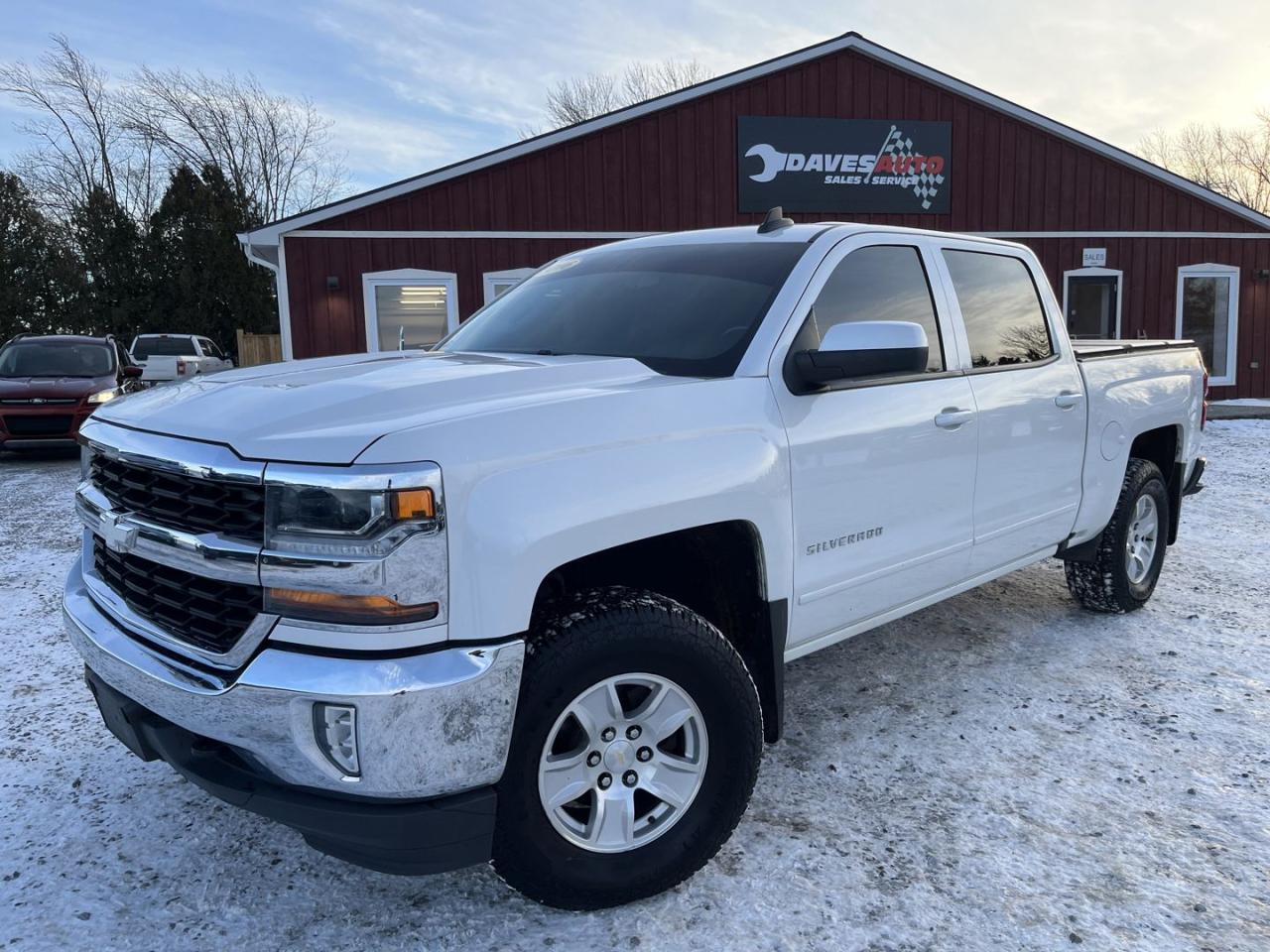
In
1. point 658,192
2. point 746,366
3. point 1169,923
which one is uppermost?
point 658,192

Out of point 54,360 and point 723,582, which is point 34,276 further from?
point 723,582

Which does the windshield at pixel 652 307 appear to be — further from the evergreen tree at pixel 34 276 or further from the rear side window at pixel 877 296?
the evergreen tree at pixel 34 276

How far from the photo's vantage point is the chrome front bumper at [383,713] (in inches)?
77.3

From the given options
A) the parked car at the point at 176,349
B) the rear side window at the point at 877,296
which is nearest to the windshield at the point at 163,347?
the parked car at the point at 176,349

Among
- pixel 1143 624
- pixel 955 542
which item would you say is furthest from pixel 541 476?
pixel 1143 624

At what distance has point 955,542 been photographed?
3.51m

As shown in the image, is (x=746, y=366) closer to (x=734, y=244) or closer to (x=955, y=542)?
(x=734, y=244)

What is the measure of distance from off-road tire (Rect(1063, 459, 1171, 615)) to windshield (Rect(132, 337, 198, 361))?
2014cm

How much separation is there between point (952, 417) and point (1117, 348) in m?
1.96

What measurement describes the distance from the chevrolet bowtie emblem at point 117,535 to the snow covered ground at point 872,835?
100 cm

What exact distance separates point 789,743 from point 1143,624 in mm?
2446

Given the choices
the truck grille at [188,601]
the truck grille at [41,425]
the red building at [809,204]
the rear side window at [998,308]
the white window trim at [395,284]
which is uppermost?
the red building at [809,204]

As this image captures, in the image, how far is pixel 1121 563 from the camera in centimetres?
478

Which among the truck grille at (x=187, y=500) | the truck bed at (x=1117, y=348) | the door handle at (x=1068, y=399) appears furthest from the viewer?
the truck bed at (x=1117, y=348)
